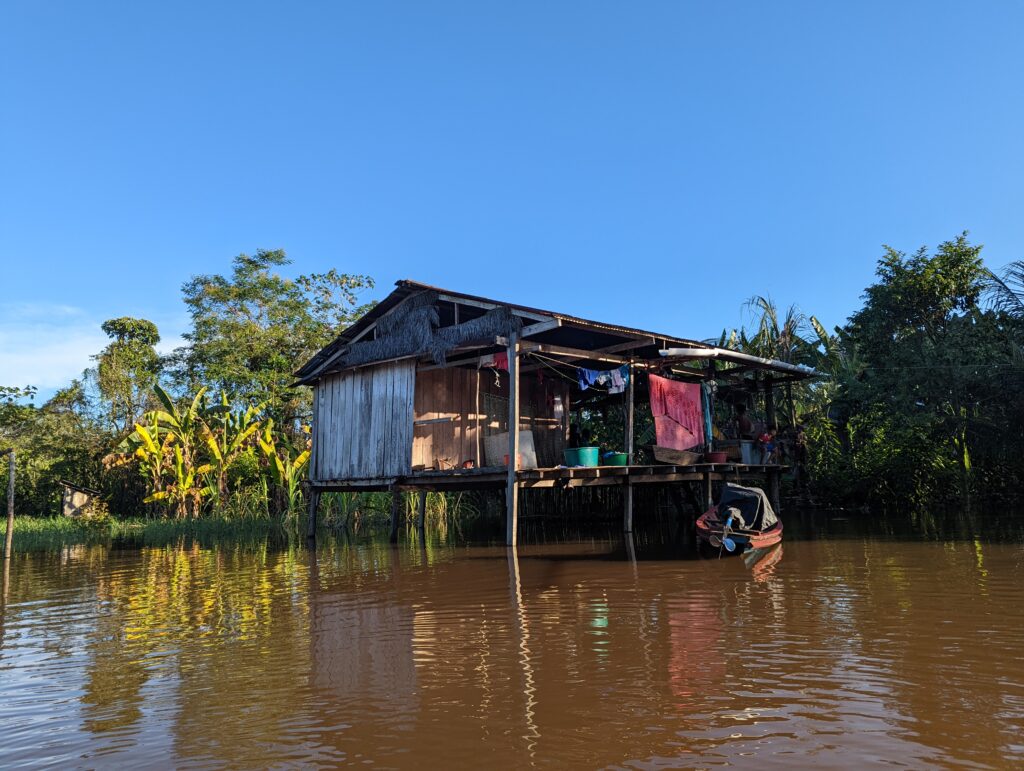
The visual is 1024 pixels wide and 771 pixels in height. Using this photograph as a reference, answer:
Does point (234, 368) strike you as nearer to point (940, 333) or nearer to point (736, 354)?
point (736, 354)

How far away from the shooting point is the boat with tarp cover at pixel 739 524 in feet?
31.5

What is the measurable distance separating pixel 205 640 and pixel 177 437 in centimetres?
1568

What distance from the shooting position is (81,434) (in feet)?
A: 81.1

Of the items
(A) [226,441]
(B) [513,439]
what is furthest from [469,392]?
(A) [226,441]

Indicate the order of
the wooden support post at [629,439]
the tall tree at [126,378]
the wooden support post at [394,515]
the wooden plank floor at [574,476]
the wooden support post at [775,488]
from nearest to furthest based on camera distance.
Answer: the wooden plank floor at [574,476], the wooden support post at [629,439], the wooden support post at [394,515], the wooden support post at [775,488], the tall tree at [126,378]

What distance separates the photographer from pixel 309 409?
24.8 meters

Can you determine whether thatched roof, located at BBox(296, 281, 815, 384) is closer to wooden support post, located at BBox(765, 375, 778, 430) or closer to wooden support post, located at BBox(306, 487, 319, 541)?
wooden support post, located at BBox(765, 375, 778, 430)

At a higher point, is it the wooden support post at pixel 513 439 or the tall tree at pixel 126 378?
the tall tree at pixel 126 378

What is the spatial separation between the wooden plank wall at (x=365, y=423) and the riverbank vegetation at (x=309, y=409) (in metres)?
4.13

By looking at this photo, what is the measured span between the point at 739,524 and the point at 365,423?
7.55 m

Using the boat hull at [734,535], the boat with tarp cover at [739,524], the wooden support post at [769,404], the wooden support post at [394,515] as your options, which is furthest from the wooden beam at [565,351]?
the wooden support post at [394,515]

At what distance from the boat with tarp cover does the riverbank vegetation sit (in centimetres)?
639

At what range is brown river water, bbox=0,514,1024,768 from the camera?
3174 millimetres

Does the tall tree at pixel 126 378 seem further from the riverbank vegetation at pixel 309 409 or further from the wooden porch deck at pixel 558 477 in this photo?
the wooden porch deck at pixel 558 477
